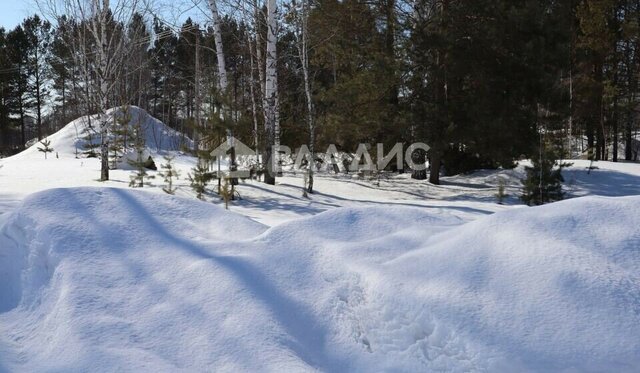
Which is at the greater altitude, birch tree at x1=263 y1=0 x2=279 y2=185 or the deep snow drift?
birch tree at x1=263 y1=0 x2=279 y2=185

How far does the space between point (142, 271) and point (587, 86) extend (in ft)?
62.8

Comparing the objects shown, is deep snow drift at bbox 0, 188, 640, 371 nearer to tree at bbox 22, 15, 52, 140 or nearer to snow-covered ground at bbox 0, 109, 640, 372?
snow-covered ground at bbox 0, 109, 640, 372

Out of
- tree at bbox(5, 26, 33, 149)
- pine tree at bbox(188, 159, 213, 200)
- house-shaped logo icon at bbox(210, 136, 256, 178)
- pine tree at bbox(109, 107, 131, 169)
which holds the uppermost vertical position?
tree at bbox(5, 26, 33, 149)

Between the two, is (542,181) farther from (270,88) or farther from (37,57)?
(37,57)

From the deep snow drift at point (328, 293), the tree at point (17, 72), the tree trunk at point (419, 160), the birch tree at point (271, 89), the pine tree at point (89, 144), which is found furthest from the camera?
the tree at point (17, 72)

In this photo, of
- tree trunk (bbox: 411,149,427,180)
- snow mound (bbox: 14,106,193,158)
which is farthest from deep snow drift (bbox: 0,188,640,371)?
snow mound (bbox: 14,106,193,158)

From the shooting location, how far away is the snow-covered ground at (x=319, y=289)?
2637mm

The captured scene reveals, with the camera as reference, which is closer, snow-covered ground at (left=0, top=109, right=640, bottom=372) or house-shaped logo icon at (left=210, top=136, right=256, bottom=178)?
snow-covered ground at (left=0, top=109, right=640, bottom=372)

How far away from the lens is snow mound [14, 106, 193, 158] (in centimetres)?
2402

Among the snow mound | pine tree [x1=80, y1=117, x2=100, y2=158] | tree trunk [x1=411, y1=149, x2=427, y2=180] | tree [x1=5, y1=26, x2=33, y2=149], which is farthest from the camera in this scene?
tree [x1=5, y1=26, x2=33, y2=149]

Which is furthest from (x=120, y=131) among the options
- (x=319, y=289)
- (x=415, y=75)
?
(x=319, y=289)

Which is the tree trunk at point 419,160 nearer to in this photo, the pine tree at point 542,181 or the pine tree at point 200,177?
the pine tree at point 542,181

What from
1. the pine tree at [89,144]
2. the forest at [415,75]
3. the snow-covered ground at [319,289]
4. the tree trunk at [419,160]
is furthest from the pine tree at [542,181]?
the pine tree at [89,144]

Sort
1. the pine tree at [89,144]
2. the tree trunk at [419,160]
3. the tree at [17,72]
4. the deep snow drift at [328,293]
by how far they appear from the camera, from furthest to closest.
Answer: the tree at [17,72] → the pine tree at [89,144] → the tree trunk at [419,160] → the deep snow drift at [328,293]
